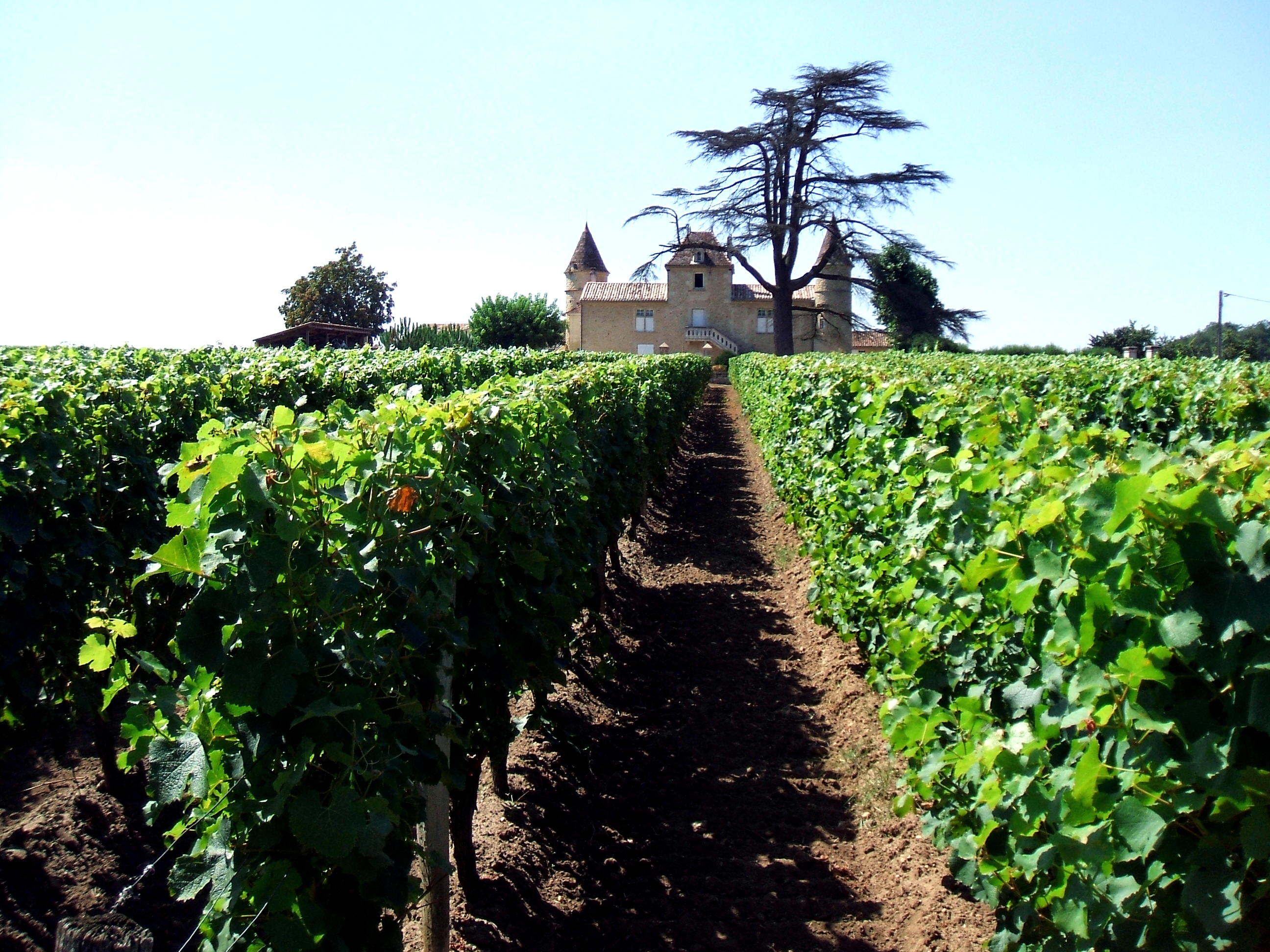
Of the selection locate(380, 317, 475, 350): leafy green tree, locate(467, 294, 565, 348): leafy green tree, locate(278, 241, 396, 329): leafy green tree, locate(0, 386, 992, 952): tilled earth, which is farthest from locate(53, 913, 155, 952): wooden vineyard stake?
locate(278, 241, 396, 329): leafy green tree

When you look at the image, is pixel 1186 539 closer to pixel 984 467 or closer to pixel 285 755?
pixel 984 467

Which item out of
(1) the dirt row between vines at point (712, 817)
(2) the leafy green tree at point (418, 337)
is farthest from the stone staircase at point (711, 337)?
(1) the dirt row between vines at point (712, 817)

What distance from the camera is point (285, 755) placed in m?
2.09

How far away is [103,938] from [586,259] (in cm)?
7117

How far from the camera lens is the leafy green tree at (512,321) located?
59.8m

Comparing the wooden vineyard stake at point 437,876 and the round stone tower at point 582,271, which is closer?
the wooden vineyard stake at point 437,876

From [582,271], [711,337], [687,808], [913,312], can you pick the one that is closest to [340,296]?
[582,271]

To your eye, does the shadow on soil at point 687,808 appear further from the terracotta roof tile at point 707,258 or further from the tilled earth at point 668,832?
the terracotta roof tile at point 707,258

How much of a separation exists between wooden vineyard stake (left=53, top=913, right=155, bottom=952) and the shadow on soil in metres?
2.03

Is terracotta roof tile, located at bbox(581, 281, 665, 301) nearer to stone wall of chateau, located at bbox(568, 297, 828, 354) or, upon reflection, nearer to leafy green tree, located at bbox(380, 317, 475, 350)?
stone wall of chateau, located at bbox(568, 297, 828, 354)

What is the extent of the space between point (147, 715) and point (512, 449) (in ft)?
5.57

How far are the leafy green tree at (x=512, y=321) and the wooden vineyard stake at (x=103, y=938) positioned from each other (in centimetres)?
5799

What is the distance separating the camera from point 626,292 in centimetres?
6475

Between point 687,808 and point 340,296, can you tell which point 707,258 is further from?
point 687,808
